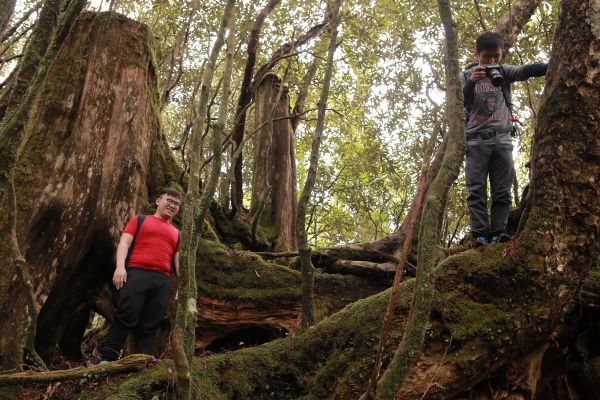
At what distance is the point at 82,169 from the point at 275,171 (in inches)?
184

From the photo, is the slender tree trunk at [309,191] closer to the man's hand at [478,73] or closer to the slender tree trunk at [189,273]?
the slender tree trunk at [189,273]

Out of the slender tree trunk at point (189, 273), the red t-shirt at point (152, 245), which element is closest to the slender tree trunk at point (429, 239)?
the slender tree trunk at point (189, 273)

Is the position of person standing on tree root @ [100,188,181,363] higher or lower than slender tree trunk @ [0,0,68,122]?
lower

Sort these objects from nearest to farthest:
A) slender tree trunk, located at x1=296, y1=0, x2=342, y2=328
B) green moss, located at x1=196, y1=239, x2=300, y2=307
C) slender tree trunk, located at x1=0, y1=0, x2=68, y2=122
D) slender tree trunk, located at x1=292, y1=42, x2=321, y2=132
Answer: slender tree trunk, located at x1=0, y1=0, x2=68, y2=122 → slender tree trunk, located at x1=296, y1=0, x2=342, y2=328 → green moss, located at x1=196, y1=239, x2=300, y2=307 → slender tree trunk, located at x1=292, y1=42, x2=321, y2=132

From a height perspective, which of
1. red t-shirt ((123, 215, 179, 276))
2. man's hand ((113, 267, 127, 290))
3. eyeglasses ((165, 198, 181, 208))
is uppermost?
eyeglasses ((165, 198, 181, 208))

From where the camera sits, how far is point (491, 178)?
4.57 meters

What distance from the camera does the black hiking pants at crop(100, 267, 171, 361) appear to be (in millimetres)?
4770

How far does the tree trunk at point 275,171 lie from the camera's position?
895 centimetres

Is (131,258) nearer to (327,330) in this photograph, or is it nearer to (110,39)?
(327,330)

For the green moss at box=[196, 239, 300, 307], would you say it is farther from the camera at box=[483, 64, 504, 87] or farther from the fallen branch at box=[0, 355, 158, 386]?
the camera at box=[483, 64, 504, 87]

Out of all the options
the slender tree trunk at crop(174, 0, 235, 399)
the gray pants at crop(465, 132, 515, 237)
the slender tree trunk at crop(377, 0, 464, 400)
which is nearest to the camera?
the slender tree trunk at crop(377, 0, 464, 400)

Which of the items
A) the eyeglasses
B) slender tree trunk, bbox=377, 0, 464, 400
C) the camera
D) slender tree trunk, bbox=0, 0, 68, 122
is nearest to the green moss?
the eyeglasses

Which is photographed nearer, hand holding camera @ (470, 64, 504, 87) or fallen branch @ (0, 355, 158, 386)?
fallen branch @ (0, 355, 158, 386)

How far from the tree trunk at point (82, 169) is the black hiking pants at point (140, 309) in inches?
25.5
